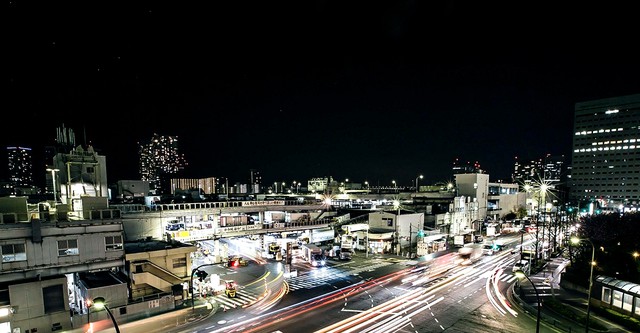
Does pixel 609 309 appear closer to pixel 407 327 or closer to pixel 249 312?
pixel 407 327

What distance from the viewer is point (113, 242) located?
29281mm

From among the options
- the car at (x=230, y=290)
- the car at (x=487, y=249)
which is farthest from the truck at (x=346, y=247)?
the car at (x=487, y=249)

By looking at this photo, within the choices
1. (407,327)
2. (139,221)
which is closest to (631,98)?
(407,327)

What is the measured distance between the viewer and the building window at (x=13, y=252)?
24500 mm

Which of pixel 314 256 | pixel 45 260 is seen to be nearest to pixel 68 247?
pixel 45 260

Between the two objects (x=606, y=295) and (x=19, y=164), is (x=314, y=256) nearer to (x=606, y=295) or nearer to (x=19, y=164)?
(x=606, y=295)

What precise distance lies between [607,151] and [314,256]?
180053 millimetres

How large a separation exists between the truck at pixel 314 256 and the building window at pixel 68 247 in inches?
1078

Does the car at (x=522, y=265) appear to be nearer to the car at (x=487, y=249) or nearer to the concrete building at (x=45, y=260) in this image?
the car at (x=487, y=249)

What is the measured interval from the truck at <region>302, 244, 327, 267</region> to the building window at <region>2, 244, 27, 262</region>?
30781mm

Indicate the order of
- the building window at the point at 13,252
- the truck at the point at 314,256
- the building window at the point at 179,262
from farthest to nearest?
the truck at the point at 314,256
the building window at the point at 179,262
the building window at the point at 13,252

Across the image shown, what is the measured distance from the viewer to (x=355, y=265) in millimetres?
43469

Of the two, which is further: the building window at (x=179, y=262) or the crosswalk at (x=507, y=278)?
the crosswalk at (x=507, y=278)

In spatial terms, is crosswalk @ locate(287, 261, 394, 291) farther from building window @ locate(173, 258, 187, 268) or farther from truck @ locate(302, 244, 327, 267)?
building window @ locate(173, 258, 187, 268)
